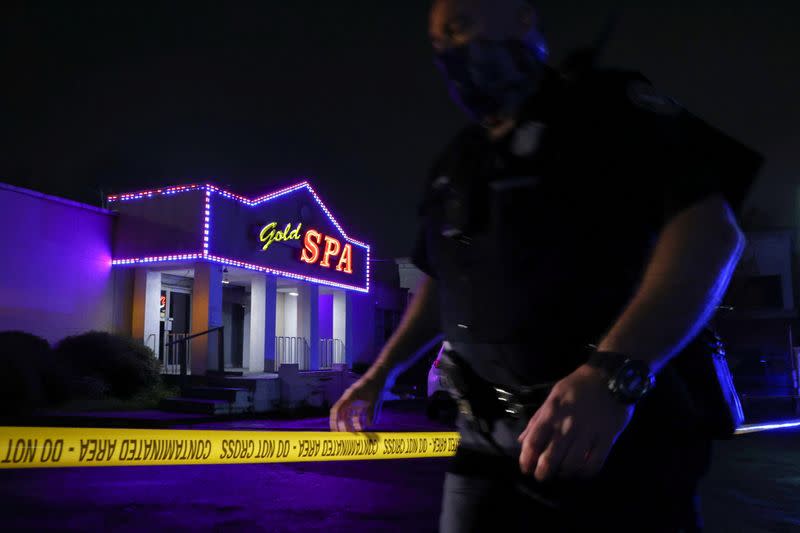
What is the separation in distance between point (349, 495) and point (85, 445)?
3.75m

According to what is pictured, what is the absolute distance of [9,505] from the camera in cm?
580

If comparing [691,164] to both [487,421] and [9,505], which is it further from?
[9,505]

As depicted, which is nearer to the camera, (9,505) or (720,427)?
(720,427)

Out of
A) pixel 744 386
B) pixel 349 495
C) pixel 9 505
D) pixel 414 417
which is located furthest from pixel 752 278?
pixel 9 505

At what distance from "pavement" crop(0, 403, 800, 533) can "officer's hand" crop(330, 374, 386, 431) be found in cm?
335

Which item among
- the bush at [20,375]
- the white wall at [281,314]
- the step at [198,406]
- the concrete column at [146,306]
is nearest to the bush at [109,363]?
the bush at [20,375]

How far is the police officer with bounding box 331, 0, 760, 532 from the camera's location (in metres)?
1.20

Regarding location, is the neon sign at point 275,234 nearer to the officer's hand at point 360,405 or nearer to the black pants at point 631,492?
the officer's hand at point 360,405

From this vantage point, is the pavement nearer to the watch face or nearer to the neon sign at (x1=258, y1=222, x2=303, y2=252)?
the watch face

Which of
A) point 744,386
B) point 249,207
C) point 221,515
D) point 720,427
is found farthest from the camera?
point 744,386

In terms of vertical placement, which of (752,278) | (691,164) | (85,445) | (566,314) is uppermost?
(752,278)

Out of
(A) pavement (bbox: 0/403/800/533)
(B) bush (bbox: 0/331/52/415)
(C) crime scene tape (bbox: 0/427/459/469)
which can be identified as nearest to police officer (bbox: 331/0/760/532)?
(C) crime scene tape (bbox: 0/427/459/469)

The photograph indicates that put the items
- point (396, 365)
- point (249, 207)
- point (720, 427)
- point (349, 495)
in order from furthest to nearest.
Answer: point (249, 207), point (349, 495), point (396, 365), point (720, 427)

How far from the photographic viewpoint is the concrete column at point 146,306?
17609 mm
